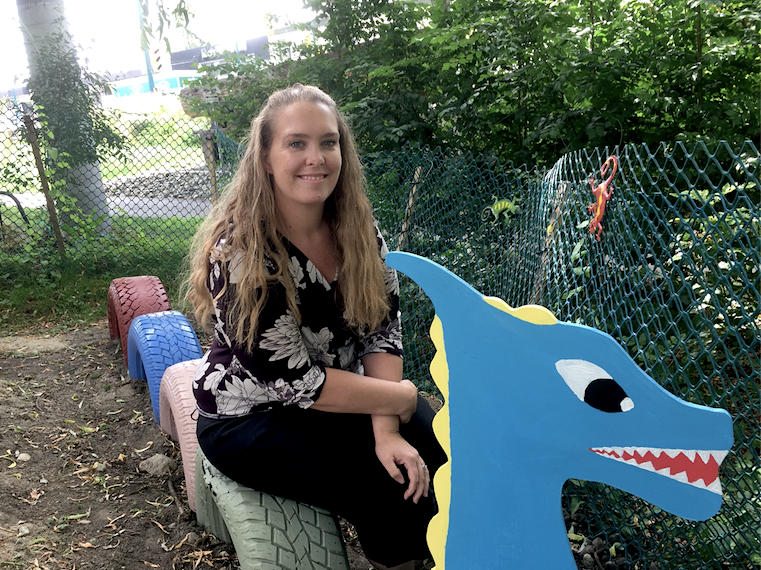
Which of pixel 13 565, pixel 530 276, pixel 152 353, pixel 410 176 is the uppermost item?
pixel 410 176

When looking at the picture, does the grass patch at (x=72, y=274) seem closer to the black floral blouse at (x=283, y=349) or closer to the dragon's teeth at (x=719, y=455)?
the black floral blouse at (x=283, y=349)

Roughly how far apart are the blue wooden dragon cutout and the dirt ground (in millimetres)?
1090

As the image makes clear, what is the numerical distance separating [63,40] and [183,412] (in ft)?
18.4

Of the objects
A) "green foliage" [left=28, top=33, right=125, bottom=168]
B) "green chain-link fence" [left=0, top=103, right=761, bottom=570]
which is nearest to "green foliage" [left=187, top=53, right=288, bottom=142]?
"green chain-link fence" [left=0, top=103, right=761, bottom=570]

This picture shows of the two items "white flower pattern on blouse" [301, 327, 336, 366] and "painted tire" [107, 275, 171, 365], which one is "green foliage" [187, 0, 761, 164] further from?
"white flower pattern on blouse" [301, 327, 336, 366]

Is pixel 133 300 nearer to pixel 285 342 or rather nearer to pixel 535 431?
pixel 285 342

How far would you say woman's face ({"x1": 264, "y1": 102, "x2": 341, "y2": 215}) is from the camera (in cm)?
177

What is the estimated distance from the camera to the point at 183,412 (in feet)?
8.00

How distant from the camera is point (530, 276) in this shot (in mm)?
3156

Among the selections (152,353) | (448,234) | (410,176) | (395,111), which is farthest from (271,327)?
(395,111)

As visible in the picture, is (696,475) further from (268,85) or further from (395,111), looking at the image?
(268,85)

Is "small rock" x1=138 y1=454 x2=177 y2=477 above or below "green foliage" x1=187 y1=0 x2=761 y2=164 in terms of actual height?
below

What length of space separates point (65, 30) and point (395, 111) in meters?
4.02

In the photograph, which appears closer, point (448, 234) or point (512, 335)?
point (512, 335)
